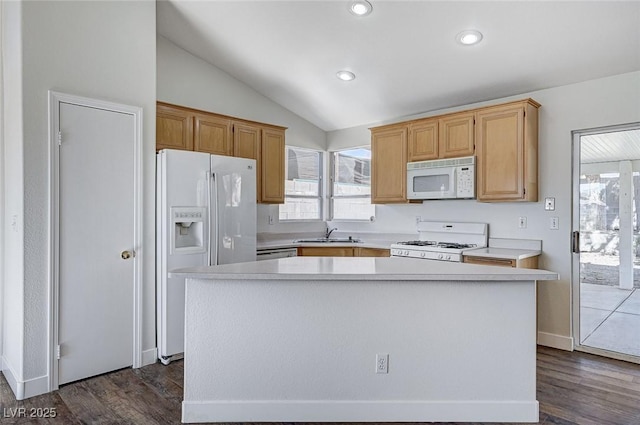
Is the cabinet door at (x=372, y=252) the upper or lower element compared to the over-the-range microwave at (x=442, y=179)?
lower

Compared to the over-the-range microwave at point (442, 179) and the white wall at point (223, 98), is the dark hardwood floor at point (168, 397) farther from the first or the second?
the white wall at point (223, 98)

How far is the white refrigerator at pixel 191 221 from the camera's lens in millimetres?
3223

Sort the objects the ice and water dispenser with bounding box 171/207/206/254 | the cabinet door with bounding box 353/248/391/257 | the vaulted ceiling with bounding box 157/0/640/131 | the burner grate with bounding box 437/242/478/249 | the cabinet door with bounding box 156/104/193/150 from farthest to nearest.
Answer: the cabinet door with bounding box 353/248/391/257
the burner grate with bounding box 437/242/478/249
the cabinet door with bounding box 156/104/193/150
the ice and water dispenser with bounding box 171/207/206/254
the vaulted ceiling with bounding box 157/0/640/131

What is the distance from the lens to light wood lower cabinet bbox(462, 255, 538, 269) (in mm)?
3424

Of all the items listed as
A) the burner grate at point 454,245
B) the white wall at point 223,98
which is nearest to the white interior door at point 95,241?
the white wall at point 223,98

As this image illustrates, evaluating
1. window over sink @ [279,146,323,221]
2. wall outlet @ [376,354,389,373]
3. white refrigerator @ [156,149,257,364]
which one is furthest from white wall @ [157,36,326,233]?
wall outlet @ [376,354,389,373]

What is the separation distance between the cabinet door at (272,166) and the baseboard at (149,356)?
75.7 inches

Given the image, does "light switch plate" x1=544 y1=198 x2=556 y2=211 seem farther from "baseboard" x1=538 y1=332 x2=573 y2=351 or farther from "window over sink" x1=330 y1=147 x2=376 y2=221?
"window over sink" x1=330 y1=147 x2=376 y2=221

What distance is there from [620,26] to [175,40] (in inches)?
150

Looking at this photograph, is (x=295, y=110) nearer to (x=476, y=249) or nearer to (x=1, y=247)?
(x=476, y=249)

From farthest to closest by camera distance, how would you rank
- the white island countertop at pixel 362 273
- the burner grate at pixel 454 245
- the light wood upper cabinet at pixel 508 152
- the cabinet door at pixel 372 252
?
1. the cabinet door at pixel 372 252
2. the burner grate at pixel 454 245
3. the light wood upper cabinet at pixel 508 152
4. the white island countertop at pixel 362 273

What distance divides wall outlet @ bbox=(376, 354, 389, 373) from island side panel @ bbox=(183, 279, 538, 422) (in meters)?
0.02

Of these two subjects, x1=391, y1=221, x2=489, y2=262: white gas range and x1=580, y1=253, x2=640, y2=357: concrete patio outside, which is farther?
x1=391, y1=221, x2=489, y2=262: white gas range

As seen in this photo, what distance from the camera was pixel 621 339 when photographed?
345 centimetres
